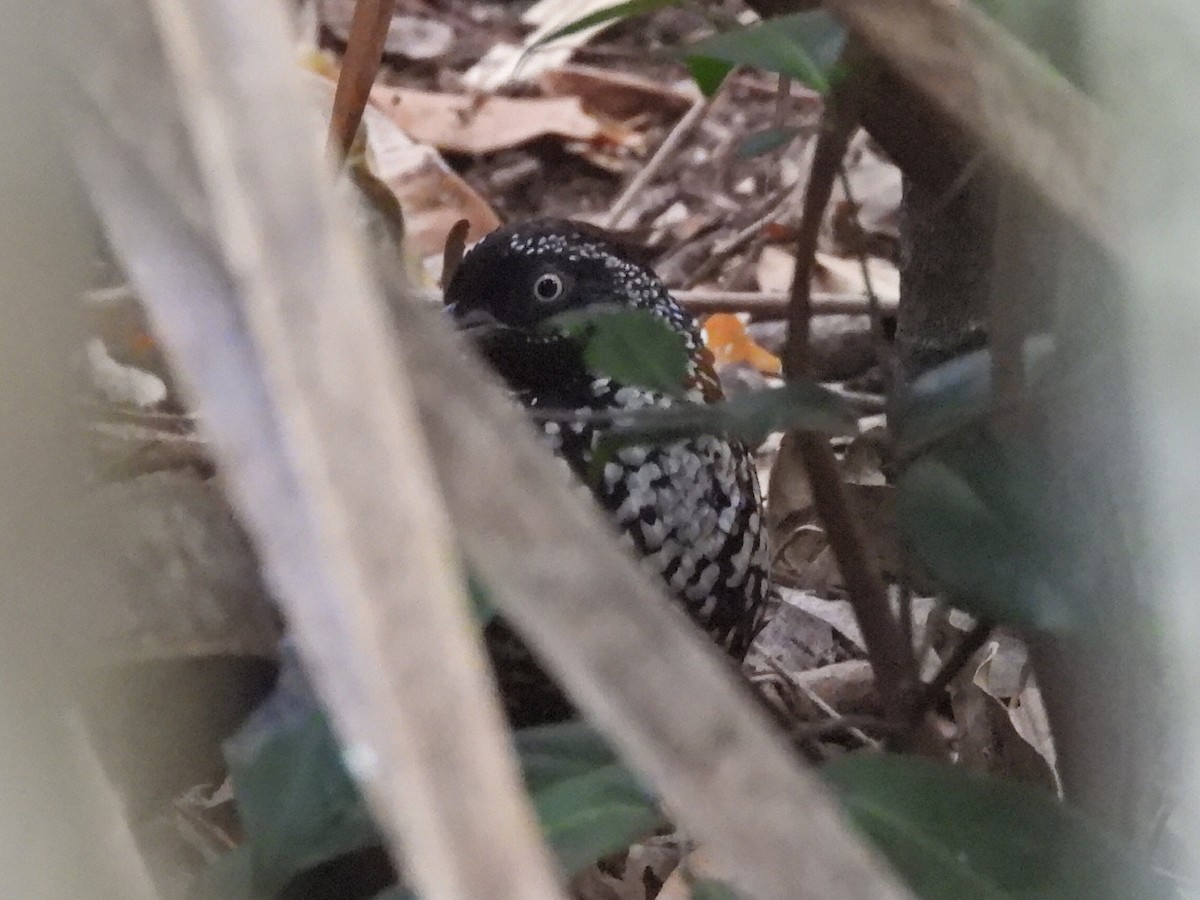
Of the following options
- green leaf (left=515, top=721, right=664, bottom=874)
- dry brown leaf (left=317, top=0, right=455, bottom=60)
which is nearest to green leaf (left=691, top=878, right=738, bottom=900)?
green leaf (left=515, top=721, right=664, bottom=874)

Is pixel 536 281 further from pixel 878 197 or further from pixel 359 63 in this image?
Result: pixel 878 197

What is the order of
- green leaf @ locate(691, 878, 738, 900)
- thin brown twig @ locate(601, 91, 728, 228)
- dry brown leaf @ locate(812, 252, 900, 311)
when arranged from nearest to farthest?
green leaf @ locate(691, 878, 738, 900) < dry brown leaf @ locate(812, 252, 900, 311) < thin brown twig @ locate(601, 91, 728, 228)

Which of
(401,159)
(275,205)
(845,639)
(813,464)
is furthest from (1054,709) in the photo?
(401,159)

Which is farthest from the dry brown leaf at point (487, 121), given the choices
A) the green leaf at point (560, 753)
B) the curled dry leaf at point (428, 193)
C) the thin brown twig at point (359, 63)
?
the green leaf at point (560, 753)

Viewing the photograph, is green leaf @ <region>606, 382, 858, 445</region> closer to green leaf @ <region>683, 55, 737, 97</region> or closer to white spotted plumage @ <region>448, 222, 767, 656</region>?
green leaf @ <region>683, 55, 737, 97</region>

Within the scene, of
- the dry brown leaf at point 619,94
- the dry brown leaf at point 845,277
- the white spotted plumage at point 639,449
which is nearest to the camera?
the white spotted plumage at point 639,449

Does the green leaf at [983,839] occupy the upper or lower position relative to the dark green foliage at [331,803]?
lower

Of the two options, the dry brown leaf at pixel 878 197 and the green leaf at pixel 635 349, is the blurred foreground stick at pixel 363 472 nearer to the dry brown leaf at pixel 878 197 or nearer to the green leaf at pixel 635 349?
the green leaf at pixel 635 349

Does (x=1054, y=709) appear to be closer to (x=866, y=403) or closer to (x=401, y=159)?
(x=866, y=403)
